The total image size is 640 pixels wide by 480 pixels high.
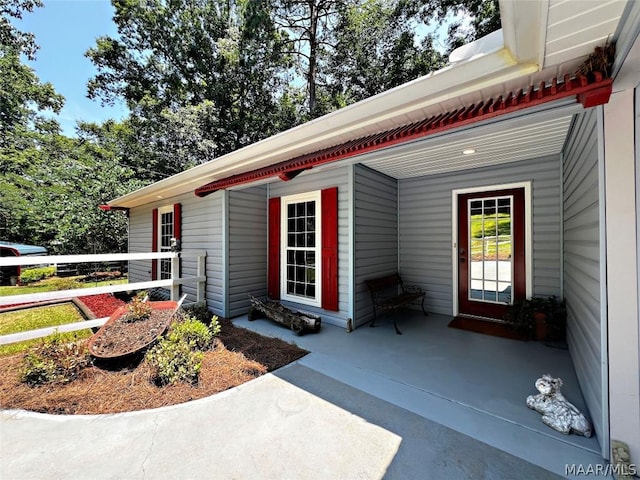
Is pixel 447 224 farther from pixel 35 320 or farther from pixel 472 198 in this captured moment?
pixel 35 320

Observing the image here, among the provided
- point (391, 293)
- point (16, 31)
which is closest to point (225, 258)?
point (391, 293)

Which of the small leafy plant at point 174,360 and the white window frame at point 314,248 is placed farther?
the white window frame at point 314,248

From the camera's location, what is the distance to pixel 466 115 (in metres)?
2.06

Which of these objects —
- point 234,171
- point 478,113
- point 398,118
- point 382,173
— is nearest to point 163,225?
point 234,171

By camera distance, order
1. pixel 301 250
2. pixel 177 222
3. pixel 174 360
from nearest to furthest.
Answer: pixel 174 360 < pixel 301 250 < pixel 177 222

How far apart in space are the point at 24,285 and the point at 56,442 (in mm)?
10794

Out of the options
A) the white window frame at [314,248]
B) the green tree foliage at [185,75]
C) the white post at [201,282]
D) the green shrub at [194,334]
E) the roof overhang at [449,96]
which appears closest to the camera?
the roof overhang at [449,96]

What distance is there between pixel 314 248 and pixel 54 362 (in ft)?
10.9

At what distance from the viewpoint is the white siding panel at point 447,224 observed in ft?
12.6

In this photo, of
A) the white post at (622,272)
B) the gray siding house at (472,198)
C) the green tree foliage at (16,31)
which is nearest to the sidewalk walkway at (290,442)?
the white post at (622,272)

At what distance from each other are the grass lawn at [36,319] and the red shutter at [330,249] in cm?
348

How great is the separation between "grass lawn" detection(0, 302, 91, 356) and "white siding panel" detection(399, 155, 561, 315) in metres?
5.39

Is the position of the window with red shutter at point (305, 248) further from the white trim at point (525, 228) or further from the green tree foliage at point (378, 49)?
the green tree foliage at point (378, 49)

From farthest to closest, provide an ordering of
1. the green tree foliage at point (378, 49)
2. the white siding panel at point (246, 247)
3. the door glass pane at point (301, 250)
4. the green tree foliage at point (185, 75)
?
the green tree foliage at point (185, 75), the green tree foliage at point (378, 49), the white siding panel at point (246, 247), the door glass pane at point (301, 250)
